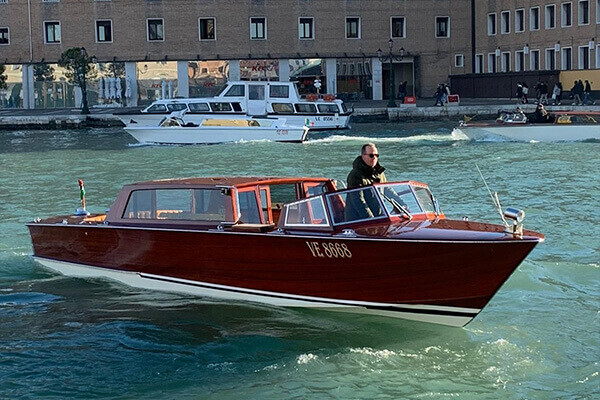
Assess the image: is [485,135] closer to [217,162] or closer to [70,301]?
[217,162]

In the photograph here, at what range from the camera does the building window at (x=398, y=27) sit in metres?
62.9

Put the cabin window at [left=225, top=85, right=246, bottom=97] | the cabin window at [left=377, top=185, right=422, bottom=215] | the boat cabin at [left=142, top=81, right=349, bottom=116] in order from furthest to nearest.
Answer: the cabin window at [left=225, top=85, right=246, bottom=97] < the boat cabin at [left=142, top=81, right=349, bottom=116] < the cabin window at [left=377, top=185, right=422, bottom=215]

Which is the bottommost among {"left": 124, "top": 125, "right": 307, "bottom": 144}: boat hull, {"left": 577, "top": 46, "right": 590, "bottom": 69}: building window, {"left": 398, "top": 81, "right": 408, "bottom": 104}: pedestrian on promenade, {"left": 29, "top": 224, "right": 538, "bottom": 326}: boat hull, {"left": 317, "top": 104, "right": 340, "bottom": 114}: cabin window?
{"left": 29, "top": 224, "right": 538, "bottom": 326}: boat hull

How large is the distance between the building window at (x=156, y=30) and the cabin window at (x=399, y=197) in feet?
166

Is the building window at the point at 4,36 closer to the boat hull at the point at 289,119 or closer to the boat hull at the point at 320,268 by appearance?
the boat hull at the point at 289,119

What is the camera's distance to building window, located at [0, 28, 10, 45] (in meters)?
60.7

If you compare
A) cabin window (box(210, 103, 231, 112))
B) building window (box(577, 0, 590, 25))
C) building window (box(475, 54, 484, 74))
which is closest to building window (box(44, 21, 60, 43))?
cabin window (box(210, 103, 231, 112))

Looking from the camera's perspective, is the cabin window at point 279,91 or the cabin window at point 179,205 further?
the cabin window at point 279,91

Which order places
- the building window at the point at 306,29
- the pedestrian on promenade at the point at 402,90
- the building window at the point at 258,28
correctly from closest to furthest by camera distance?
the pedestrian on promenade at the point at 402,90 < the building window at the point at 258,28 < the building window at the point at 306,29

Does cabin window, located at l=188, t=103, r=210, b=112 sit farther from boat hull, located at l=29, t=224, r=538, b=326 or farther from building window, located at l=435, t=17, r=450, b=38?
boat hull, located at l=29, t=224, r=538, b=326

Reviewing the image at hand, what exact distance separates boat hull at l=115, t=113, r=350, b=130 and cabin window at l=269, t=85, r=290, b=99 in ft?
3.45


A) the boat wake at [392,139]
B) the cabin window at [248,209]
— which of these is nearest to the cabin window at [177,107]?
the boat wake at [392,139]

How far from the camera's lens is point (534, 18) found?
58375 millimetres

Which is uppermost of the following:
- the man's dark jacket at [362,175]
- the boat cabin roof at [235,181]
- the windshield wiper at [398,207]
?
the man's dark jacket at [362,175]
